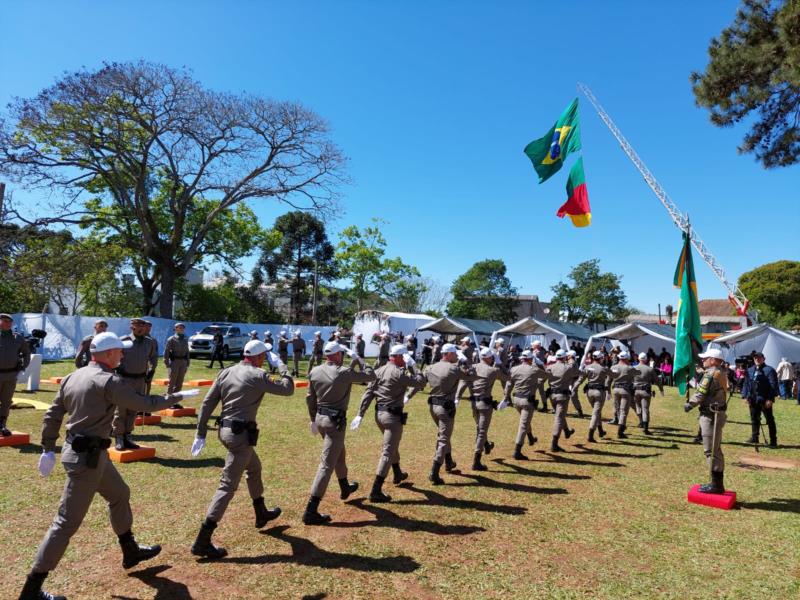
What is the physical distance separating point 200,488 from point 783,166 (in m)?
13.5

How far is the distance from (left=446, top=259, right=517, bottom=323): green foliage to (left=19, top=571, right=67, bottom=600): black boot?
63906 mm

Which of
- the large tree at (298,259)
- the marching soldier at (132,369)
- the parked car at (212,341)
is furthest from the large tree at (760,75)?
the large tree at (298,259)

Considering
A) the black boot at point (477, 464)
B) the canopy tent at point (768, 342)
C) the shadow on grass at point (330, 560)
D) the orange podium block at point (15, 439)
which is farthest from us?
the canopy tent at point (768, 342)

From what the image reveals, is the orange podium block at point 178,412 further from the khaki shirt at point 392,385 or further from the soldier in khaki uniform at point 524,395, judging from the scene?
the soldier in khaki uniform at point 524,395

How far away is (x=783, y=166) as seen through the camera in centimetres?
1193

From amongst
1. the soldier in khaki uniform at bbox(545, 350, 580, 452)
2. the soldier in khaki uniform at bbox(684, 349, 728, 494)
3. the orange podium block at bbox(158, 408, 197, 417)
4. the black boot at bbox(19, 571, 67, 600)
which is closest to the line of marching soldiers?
the black boot at bbox(19, 571, 67, 600)

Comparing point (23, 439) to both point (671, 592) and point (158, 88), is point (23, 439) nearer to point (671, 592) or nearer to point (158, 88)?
point (671, 592)

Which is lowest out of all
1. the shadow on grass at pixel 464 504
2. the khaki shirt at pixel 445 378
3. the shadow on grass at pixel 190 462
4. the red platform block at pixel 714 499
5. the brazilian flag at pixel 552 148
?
the shadow on grass at pixel 190 462

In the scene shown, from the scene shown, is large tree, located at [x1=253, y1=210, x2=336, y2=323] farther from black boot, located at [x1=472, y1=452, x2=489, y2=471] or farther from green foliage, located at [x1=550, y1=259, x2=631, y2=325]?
black boot, located at [x1=472, y1=452, x2=489, y2=471]

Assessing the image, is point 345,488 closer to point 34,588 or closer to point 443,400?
point 443,400

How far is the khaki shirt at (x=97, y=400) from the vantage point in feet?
15.2

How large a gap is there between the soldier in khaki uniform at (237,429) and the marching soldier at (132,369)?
3.74 meters

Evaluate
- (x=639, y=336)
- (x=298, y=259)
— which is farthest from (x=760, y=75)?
(x=298, y=259)

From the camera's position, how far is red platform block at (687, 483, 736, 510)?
766 cm
